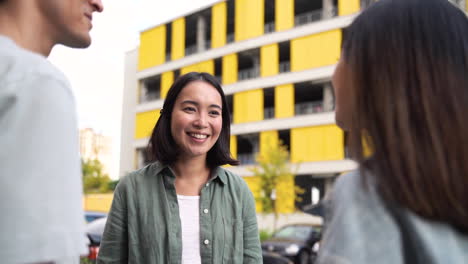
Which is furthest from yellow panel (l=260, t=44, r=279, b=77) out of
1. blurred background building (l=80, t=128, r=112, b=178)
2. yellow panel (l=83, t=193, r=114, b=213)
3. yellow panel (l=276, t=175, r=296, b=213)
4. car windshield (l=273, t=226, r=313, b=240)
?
blurred background building (l=80, t=128, r=112, b=178)

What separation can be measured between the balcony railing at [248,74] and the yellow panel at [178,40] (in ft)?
15.3

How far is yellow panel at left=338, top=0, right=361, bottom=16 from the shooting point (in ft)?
76.5

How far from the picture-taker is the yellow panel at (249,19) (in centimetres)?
2641

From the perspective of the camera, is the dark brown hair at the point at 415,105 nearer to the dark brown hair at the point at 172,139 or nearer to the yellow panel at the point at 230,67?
the dark brown hair at the point at 172,139

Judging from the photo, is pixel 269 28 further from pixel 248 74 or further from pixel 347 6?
pixel 347 6

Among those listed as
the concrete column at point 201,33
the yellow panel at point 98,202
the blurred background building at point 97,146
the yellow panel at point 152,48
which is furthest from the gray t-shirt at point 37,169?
the blurred background building at point 97,146

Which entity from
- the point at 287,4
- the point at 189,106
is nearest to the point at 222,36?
the point at 287,4

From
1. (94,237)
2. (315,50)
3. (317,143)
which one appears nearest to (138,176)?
(94,237)

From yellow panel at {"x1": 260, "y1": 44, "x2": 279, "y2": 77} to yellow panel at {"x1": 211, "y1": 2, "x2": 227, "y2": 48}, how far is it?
11.0ft

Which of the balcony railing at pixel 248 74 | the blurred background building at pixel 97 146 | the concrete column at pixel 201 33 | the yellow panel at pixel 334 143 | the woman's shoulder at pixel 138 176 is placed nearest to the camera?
the woman's shoulder at pixel 138 176

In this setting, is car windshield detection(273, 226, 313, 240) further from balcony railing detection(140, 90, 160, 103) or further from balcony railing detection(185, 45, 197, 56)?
balcony railing detection(140, 90, 160, 103)

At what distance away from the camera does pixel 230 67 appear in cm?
2672

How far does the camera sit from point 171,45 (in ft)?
105

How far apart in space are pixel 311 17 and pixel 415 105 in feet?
85.4
